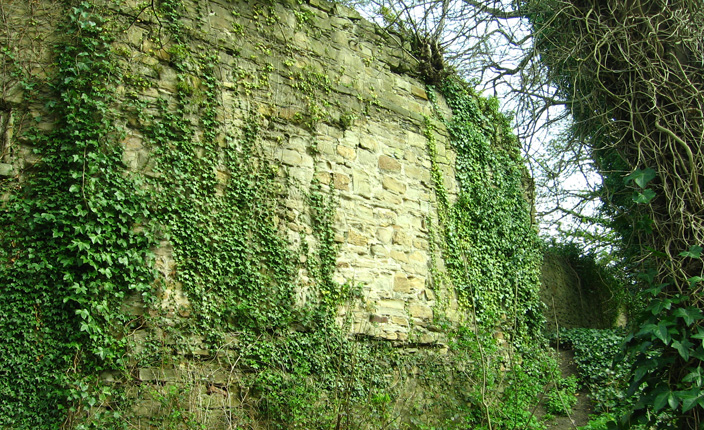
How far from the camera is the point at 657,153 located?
3.83 meters

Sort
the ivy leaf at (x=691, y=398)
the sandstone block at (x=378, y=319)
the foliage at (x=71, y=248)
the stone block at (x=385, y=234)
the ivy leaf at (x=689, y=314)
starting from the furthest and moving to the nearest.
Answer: the stone block at (x=385, y=234) → the sandstone block at (x=378, y=319) → the foliage at (x=71, y=248) → the ivy leaf at (x=689, y=314) → the ivy leaf at (x=691, y=398)

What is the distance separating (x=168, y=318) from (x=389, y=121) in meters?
3.34

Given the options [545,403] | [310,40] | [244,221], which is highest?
[310,40]

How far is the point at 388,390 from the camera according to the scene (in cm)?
500

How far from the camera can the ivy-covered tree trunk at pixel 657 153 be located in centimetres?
342

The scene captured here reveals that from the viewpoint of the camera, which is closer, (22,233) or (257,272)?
(22,233)

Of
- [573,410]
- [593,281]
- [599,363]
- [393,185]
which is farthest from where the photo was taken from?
[593,281]

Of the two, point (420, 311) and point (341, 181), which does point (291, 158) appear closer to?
point (341, 181)

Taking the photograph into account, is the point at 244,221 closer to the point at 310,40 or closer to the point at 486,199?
the point at 310,40

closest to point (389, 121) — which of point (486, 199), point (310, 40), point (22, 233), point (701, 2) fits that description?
point (310, 40)

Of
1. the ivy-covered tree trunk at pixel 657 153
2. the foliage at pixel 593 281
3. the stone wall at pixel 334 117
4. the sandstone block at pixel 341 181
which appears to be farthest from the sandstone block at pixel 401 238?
the foliage at pixel 593 281

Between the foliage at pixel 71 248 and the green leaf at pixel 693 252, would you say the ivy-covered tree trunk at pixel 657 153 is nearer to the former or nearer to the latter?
the green leaf at pixel 693 252

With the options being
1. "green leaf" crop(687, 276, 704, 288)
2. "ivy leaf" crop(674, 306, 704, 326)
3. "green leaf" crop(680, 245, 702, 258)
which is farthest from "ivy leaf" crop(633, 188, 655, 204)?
"ivy leaf" crop(674, 306, 704, 326)

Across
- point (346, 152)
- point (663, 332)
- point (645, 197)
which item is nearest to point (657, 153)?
point (645, 197)
